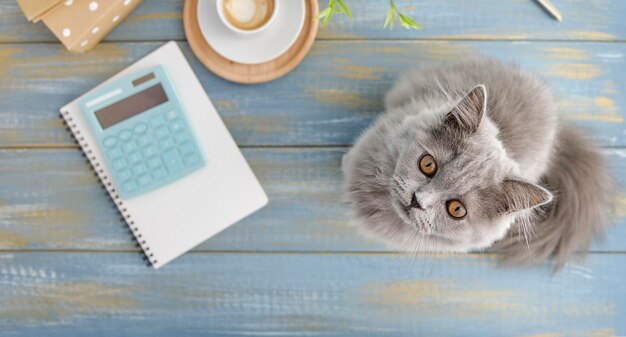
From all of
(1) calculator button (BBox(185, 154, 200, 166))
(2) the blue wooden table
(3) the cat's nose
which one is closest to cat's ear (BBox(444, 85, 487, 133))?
(3) the cat's nose

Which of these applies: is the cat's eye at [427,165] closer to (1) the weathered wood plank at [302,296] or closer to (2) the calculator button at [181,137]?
(1) the weathered wood plank at [302,296]

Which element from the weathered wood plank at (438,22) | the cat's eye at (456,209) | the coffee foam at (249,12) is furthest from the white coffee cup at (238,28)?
the cat's eye at (456,209)

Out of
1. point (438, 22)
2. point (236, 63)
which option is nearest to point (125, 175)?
point (236, 63)

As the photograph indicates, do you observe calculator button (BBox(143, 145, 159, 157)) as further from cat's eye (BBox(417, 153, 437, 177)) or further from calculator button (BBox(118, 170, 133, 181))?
cat's eye (BBox(417, 153, 437, 177))

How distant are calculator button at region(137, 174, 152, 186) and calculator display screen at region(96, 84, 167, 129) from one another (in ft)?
0.37

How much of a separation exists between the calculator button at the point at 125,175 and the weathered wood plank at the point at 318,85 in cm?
13

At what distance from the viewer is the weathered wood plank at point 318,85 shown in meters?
0.96

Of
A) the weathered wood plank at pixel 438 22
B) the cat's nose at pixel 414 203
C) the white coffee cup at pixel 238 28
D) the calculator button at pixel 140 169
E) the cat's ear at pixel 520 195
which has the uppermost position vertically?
the white coffee cup at pixel 238 28

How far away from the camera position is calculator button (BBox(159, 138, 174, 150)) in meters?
0.94

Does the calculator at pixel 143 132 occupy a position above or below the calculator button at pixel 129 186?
above

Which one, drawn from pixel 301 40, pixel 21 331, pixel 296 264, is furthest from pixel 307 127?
pixel 21 331

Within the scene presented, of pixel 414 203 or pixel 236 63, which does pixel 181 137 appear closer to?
pixel 236 63

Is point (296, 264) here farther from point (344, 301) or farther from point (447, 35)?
point (447, 35)

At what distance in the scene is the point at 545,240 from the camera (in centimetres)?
87
